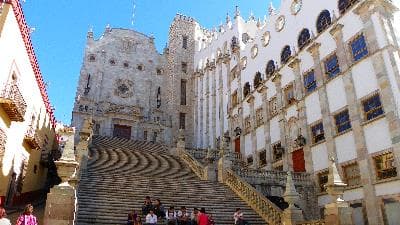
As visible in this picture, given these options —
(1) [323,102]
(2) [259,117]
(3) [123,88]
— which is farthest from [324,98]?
(3) [123,88]

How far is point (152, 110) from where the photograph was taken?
4378 centimetres

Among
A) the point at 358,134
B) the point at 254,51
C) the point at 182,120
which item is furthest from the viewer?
the point at 182,120

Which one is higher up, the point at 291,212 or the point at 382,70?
the point at 382,70

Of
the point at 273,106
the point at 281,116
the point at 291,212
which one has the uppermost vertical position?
the point at 273,106

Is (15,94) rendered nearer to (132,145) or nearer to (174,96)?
(132,145)

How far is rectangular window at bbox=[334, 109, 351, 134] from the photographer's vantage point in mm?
21891

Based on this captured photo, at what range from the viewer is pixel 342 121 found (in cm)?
2236

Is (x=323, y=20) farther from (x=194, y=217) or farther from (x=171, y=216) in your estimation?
(x=171, y=216)

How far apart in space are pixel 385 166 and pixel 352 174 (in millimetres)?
2519

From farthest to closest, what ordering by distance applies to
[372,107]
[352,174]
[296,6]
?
[296,6] < [352,174] < [372,107]

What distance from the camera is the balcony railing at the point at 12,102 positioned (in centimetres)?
1437

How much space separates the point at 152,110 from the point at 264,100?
17266 mm

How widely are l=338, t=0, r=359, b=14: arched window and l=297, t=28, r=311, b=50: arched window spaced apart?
349 cm

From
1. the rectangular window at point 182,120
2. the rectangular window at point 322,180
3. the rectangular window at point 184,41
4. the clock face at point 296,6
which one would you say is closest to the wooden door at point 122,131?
the rectangular window at point 182,120
